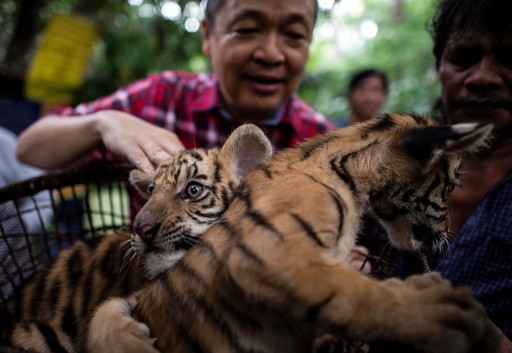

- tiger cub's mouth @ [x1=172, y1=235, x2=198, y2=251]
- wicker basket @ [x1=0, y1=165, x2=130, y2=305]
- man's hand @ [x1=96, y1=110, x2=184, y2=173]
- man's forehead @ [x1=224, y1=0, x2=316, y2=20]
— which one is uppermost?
man's forehead @ [x1=224, y1=0, x2=316, y2=20]

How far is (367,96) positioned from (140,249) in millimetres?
3990

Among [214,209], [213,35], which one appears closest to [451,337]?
Result: [214,209]

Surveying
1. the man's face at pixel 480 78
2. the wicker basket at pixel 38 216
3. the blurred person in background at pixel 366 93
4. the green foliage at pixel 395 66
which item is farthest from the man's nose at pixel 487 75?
the green foliage at pixel 395 66

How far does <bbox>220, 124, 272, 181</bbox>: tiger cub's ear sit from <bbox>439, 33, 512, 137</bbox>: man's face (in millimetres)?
861

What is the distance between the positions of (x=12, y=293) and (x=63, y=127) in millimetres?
719

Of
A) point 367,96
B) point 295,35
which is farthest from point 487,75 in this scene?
point 367,96

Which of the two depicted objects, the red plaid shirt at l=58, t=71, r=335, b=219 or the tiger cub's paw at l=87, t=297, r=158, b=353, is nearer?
the tiger cub's paw at l=87, t=297, r=158, b=353

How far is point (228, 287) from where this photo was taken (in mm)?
1076

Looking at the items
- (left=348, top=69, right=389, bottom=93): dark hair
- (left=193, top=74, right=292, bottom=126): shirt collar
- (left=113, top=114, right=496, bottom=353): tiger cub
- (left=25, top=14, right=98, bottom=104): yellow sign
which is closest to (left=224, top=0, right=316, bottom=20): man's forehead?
(left=193, top=74, right=292, bottom=126): shirt collar

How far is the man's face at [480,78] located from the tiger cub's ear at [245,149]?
33.9 inches

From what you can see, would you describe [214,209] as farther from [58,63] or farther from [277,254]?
[58,63]

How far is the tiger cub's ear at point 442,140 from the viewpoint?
3.46ft

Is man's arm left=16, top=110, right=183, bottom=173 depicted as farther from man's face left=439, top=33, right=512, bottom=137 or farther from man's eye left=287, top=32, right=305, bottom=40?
man's face left=439, top=33, right=512, bottom=137

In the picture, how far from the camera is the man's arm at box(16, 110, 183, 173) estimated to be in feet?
5.28
